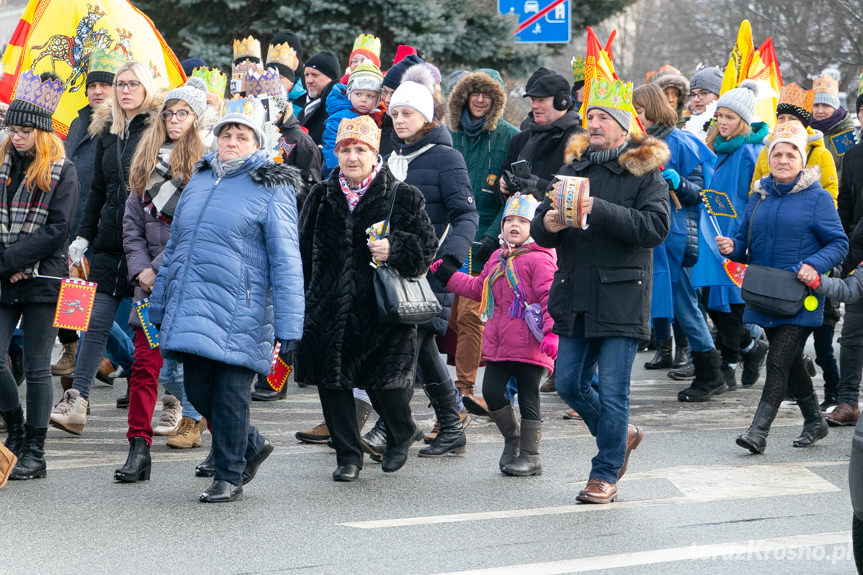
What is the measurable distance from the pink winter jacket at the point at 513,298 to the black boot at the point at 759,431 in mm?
1290

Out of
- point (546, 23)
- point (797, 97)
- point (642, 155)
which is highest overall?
point (546, 23)

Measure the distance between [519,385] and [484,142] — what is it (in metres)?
3.15

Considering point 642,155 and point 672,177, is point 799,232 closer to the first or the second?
point 672,177

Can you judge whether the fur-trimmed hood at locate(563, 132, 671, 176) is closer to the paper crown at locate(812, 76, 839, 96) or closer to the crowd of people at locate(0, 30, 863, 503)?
the crowd of people at locate(0, 30, 863, 503)

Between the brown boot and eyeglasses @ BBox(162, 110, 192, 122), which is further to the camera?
the brown boot

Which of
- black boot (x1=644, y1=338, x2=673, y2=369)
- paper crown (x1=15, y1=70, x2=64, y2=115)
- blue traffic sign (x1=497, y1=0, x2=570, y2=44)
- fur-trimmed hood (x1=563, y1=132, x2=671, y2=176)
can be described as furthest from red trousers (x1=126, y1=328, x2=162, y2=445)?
blue traffic sign (x1=497, y1=0, x2=570, y2=44)

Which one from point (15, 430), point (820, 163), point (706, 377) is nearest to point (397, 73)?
point (820, 163)

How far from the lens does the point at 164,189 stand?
301 inches

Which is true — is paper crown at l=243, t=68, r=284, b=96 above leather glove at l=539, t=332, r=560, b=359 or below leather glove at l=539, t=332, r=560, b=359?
above

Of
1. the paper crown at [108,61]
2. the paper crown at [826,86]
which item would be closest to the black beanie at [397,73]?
the paper crown at [108,61]

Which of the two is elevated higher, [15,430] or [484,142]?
[484,142]

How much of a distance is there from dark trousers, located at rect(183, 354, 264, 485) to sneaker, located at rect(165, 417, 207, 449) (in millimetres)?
1409

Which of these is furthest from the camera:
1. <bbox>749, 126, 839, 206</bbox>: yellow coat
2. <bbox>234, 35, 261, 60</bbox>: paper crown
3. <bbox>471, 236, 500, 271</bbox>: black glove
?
<bbox>234, 35, 261, 60</bbox>: paper crown

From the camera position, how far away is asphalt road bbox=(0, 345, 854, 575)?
5723mm
